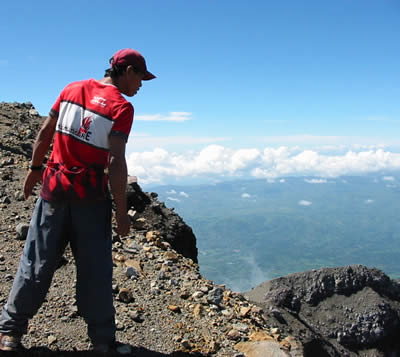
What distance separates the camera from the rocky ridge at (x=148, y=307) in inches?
177

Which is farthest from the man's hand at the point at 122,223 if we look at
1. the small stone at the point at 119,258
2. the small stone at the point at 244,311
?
the small stone at the point at 244,311

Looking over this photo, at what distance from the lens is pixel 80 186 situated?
11.5 ft

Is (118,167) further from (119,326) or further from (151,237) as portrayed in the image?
(151,237)

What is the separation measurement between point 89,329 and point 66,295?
4.52 ft

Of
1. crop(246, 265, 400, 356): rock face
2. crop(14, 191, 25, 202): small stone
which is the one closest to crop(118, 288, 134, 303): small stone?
crop(14, 191, 25, 202): small stone

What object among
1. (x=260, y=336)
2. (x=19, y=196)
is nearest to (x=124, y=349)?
(x=260, y=336)

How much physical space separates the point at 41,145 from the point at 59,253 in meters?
1.15

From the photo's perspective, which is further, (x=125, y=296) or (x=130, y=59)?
(x=125, y=296)

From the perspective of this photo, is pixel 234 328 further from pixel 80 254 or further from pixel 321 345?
pixel 321 345

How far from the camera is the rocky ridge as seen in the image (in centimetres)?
449

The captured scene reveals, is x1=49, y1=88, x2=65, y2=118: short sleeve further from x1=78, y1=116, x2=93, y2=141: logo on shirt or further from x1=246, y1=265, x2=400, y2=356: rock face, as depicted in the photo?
x1=246, y1=265, x2=400, y2=356: rock face

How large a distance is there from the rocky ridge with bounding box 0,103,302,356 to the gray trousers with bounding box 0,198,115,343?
0.65 meters

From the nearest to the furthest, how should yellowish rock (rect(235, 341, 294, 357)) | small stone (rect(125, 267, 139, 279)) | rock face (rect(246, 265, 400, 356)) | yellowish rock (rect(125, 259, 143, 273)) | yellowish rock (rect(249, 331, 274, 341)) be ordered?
1. yellowish rock (rect(235, 341, 294, 357))
2. yellowish rock (rect(249, 331, 274, 341))
3. small stone (rect(125, 267, 139, 279))
4. yellowish rock (rect(125, 259, 143, 273))
5. rock face (rect(246, 265, 400, 356))

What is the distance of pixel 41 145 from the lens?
3922 mm
